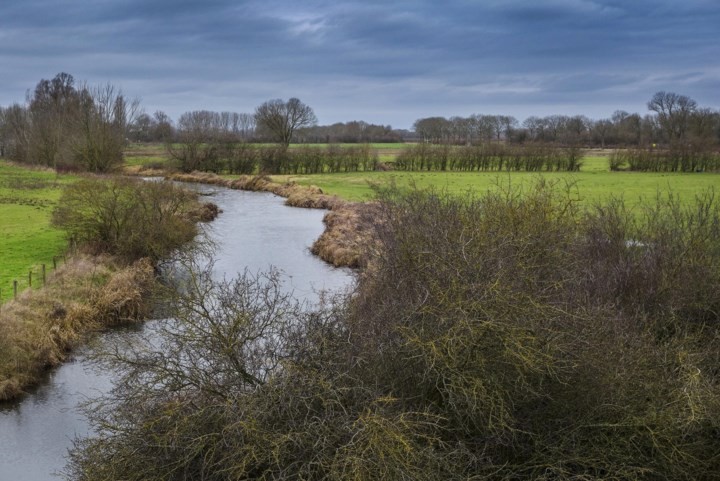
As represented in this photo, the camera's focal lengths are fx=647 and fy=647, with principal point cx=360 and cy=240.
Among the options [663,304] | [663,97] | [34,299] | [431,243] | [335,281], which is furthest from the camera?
[663,97]

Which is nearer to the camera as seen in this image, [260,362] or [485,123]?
[260,362]

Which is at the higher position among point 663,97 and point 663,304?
point 663,97

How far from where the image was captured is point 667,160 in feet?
248

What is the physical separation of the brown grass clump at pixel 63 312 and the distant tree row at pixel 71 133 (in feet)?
137

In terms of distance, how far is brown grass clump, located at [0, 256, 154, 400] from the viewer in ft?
56.5

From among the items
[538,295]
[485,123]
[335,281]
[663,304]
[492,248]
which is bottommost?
[335,281]

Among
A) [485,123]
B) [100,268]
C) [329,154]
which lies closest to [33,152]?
[329,154]

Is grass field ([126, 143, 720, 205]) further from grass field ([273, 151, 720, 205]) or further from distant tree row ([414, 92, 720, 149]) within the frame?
distant tree row ([414, 92, 720, 149])

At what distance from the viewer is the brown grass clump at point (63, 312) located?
17.2 metres

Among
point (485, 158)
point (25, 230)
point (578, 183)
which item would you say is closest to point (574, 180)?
point (578, 183)

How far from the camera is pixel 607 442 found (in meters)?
9.88

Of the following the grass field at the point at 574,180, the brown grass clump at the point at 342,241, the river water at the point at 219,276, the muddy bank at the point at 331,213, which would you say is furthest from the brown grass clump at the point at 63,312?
the grass field at the point at 574,180

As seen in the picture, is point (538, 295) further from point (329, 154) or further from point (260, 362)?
point (329, 154)

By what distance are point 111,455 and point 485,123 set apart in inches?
4468
